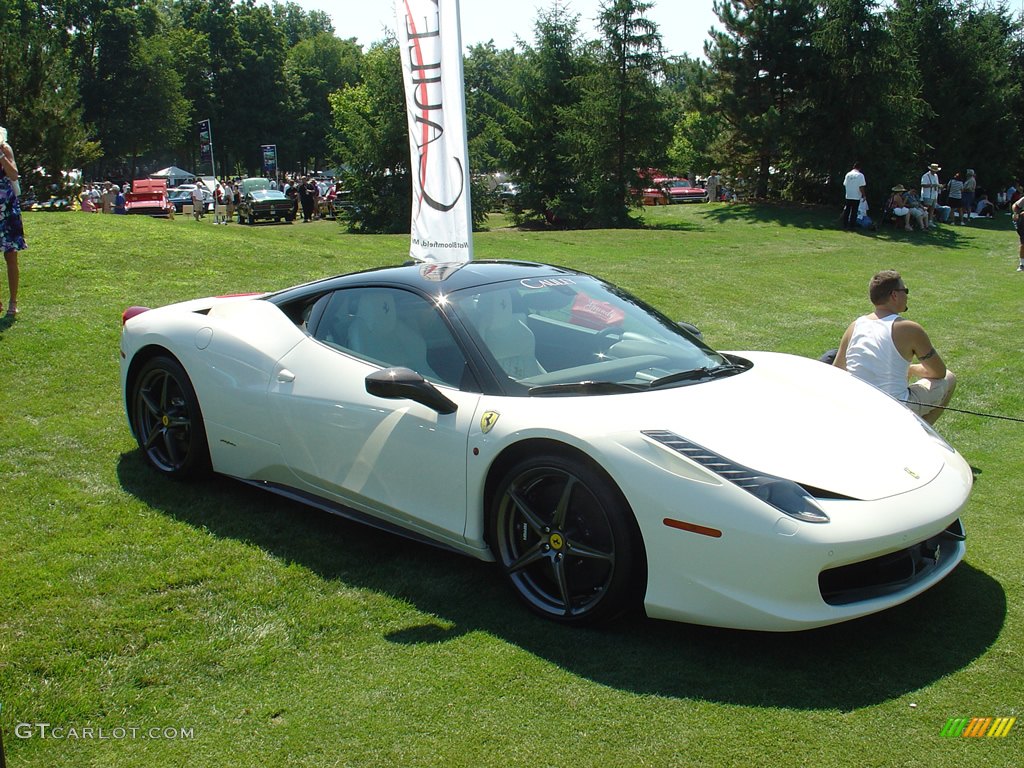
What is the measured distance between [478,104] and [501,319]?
87.9m

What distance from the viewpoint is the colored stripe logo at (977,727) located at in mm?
2857

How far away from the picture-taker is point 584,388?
3836 mm

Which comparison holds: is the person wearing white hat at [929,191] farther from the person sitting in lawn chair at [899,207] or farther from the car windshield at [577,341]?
the car windshield at [577,341]

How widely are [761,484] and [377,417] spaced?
173cm

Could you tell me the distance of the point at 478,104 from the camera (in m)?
88.1

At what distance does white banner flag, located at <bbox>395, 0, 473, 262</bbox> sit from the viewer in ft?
29.2

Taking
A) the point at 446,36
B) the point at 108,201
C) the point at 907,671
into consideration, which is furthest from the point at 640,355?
the point at 108,201

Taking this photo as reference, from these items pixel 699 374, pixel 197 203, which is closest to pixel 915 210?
pixel 699 374

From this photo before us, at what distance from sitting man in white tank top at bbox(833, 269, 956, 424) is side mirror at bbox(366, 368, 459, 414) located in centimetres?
285

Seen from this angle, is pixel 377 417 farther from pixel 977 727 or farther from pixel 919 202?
pixel 919 202

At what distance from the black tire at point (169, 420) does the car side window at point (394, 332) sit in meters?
0.92

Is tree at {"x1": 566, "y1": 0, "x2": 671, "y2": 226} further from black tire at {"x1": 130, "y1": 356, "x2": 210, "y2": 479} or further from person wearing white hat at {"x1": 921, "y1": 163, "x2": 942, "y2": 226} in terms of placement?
black tire at {"x1": 130, "y1": 356, "x2": 210, "y2": 479}

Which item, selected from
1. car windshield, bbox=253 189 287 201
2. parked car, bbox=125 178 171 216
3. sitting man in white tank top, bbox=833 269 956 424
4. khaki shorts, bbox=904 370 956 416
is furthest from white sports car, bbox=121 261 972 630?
parked car, bbox=125 178 171 216

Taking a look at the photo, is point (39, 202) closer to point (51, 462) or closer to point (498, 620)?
point (51, 462)
